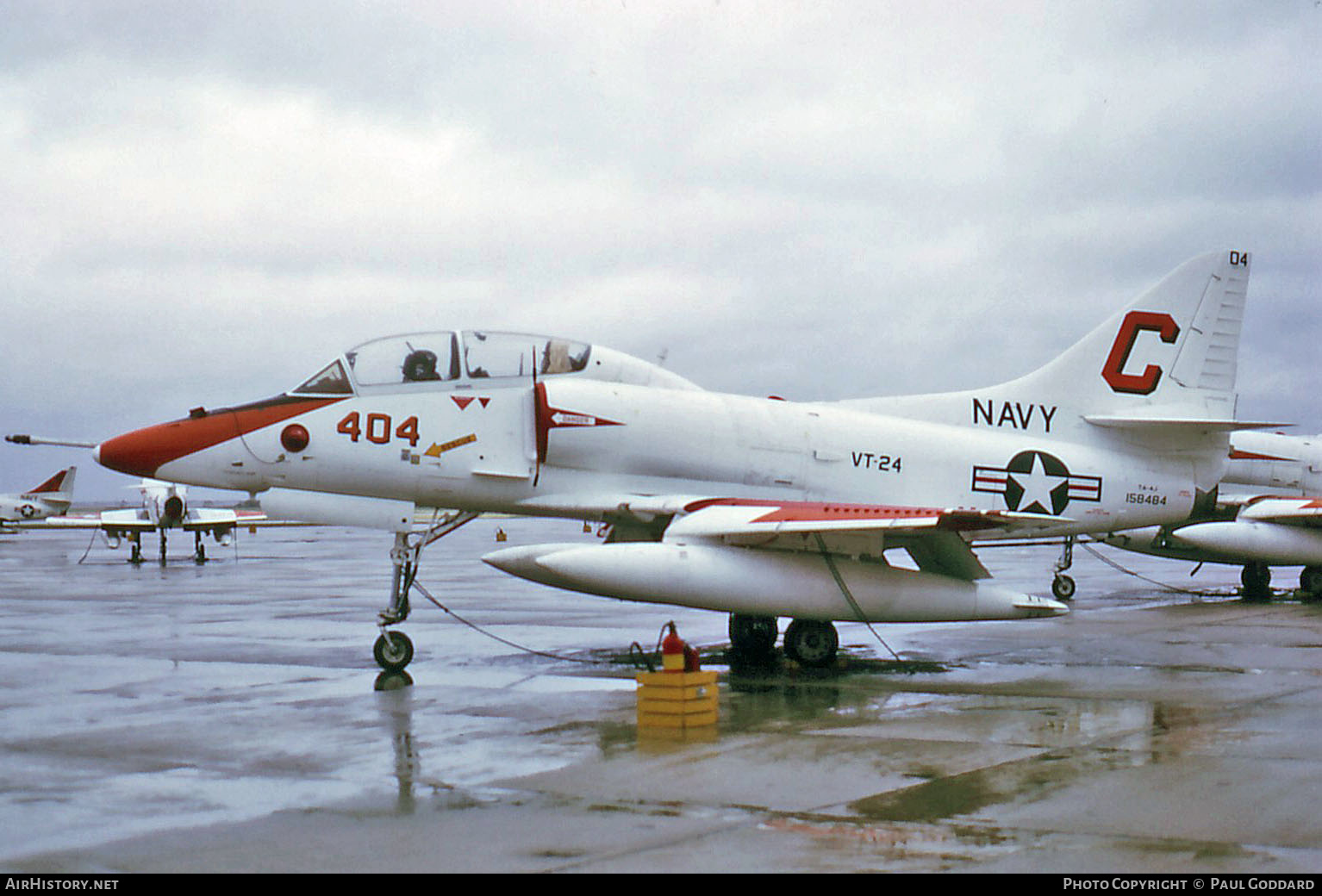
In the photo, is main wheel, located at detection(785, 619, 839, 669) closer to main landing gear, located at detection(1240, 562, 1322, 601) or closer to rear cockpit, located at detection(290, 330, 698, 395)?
rear cockpit, located at detection(290, 330, 698, 395)

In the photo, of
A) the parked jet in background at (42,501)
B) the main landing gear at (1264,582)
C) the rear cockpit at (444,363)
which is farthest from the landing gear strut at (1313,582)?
the parked jet in background at (42,501)

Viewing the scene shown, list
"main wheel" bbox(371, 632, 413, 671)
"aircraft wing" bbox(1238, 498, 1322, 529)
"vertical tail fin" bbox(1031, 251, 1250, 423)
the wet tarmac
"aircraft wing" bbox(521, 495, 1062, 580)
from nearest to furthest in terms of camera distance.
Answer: the wet tarmac
"aircraft wing" bbox(521, 495, 1062, 580)
"main wheel" bbox(371, 632, 413, 671)
"vertical tail fin" bbox(1031, 251, 1250, 423)
"aircraft wing" bbox(1238, 498, 1322, 529)

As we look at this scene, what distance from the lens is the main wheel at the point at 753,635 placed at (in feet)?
46.4

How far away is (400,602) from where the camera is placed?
13.1 m

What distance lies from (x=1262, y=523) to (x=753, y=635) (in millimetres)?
12501

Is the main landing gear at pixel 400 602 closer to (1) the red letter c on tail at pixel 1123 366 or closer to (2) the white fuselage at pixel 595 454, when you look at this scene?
(2) the white fuselage at pixel 595 454

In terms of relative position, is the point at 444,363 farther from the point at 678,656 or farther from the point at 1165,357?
the point at 1165,357

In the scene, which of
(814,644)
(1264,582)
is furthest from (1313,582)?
(814,644)

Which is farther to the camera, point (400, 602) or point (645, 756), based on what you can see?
point (400, 602)

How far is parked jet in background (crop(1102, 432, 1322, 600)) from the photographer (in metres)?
22.1

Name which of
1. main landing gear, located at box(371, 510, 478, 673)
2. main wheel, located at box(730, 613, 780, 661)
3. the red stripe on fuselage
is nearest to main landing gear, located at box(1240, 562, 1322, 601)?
main wheel, located at box(730, 613, 780, 661)

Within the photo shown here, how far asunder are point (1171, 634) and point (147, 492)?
106 ft

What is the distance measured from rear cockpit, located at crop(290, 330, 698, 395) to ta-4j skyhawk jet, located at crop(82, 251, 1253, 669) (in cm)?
2
